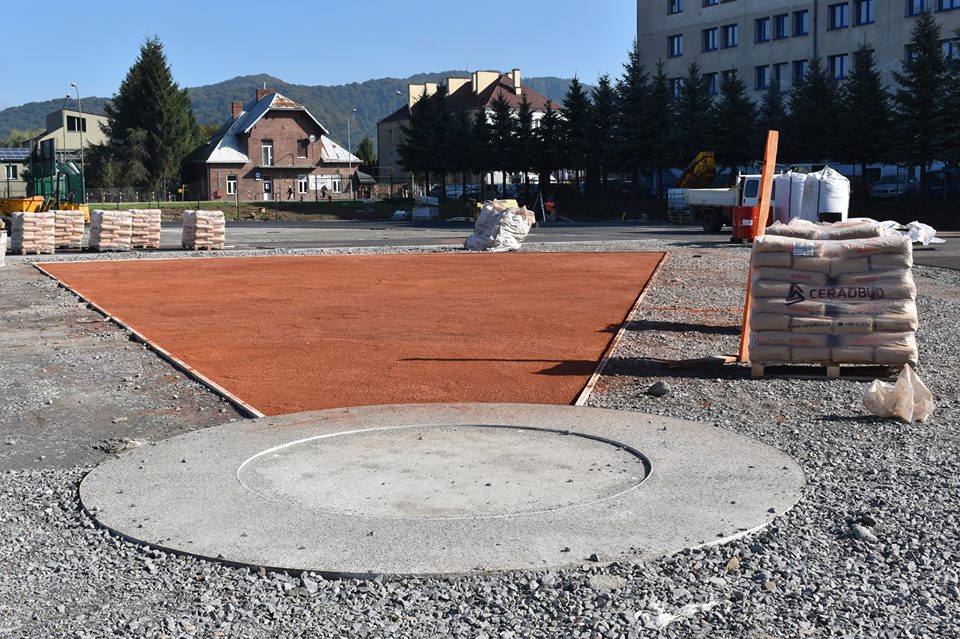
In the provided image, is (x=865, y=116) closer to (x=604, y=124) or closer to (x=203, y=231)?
(x=604, y=124)

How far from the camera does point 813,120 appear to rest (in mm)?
54812

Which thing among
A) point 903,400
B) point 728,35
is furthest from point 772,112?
point 903,400

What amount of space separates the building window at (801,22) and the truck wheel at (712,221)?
98.4ft

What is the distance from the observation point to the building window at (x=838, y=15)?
65562 mm

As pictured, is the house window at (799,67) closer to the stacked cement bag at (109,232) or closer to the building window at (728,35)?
the building window at (728,35)

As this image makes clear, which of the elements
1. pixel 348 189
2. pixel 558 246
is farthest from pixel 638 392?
pixel 348 189

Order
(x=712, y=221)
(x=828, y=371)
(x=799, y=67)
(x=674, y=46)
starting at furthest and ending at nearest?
(x=674, y=46)
(x=799, y=67)
(x=712, y=221)
(x=828, y=371)

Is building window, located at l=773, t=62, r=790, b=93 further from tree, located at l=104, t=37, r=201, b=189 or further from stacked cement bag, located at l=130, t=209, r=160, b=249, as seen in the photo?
tree, located at l=104, t=37, r=201, b=189

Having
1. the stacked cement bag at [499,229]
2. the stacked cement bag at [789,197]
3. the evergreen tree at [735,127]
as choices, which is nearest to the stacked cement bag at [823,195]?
the stacked cement bag at [789,197]

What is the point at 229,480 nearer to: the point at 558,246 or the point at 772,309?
the point at 772,309

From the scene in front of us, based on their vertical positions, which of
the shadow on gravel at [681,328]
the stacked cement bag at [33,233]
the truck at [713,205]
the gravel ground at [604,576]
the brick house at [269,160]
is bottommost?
the gravel ground at [604,576]

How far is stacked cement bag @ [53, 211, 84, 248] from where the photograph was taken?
116 ft

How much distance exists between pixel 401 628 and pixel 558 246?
102ft

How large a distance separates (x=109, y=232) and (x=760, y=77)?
49877 mm
